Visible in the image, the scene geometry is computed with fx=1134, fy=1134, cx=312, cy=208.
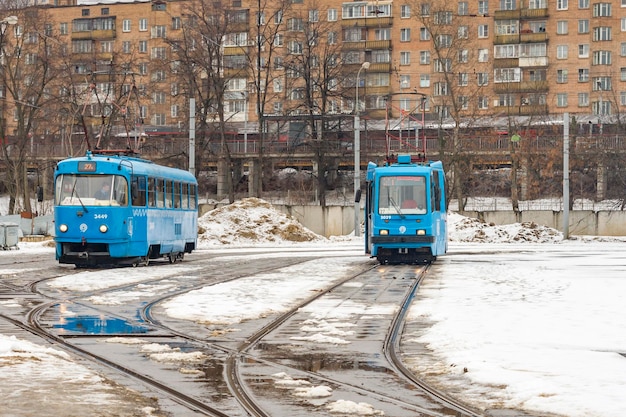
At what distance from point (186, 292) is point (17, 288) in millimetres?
3364

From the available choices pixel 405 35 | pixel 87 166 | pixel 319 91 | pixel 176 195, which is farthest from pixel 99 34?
pixel 87 166

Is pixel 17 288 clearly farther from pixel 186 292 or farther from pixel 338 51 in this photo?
pixel 338 51

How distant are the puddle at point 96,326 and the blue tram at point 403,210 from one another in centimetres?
1719

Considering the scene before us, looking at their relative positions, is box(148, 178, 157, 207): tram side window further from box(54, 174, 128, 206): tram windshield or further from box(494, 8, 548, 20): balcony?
box(494, 8, 548, 20): balcony

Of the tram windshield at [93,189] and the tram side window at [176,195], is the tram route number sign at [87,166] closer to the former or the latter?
the tram windshield at [93,189]

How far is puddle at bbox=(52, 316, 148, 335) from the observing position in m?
13.7

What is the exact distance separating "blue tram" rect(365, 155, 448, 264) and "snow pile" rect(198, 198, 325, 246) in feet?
65.3

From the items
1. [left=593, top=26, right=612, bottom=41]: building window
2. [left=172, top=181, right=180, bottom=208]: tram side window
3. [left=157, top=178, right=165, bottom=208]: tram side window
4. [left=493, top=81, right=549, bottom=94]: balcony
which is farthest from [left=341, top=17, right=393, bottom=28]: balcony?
[left=157, top=178, right=165, bottom=208]: tram side window

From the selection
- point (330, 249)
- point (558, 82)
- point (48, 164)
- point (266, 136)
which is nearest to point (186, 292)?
point (330, 249)

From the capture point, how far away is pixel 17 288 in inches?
826

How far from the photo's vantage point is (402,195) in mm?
32156

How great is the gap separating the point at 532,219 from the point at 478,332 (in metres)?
48.7

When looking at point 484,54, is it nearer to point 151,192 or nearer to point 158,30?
point 158,30

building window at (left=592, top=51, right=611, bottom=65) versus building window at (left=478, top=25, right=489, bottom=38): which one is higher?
building window at (left=478, top=25, right=489, bottom=38)
